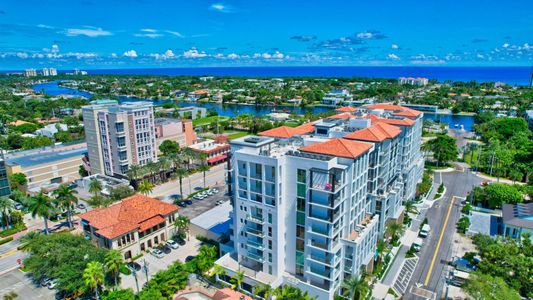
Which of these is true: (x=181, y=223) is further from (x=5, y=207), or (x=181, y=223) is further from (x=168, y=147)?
(x=168, y=147)

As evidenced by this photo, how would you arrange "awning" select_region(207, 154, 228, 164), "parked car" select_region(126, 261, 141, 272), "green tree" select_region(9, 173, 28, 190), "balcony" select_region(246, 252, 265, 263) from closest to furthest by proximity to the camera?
"balcony" select_region(246, 252, 265, 263)
"parked car" select_region(126, 261, 141, 272)
"green tree" select_region(9, 173, 28, 190)
"awning" select_region(207, 154, 228, 164)

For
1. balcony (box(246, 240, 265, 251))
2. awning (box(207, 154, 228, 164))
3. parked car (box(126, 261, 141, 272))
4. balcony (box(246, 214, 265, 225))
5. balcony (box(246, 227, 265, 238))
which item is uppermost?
balcony (box(246, 214, 265, 225))

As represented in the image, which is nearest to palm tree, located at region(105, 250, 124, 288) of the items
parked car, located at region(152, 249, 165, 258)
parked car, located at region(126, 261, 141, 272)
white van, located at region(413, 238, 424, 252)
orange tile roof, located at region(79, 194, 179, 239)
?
parked car, located at region(126, 261, 141, 272)

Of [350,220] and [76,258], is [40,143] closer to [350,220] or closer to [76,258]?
[76,258]

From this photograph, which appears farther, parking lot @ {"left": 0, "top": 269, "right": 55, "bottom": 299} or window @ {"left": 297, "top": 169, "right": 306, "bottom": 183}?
parking lot @ {"left": 0, "top": 269, "right": 55, "bottom": 299}

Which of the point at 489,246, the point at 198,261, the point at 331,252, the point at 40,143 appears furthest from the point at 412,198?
the point at 40,143

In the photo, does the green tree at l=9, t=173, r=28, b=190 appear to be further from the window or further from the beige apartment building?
the window

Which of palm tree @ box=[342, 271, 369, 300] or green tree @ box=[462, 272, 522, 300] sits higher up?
green tree @ box=[462, 272, 522, 300]
